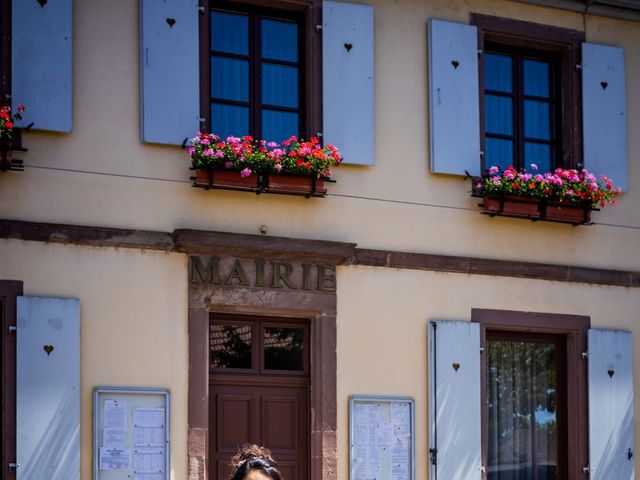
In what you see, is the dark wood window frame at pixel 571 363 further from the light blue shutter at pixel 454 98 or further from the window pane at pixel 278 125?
the window pane at pixel 278 125

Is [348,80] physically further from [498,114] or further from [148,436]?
[148,436]

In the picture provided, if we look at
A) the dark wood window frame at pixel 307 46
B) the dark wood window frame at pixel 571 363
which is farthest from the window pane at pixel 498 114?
the dark wood window frame at pixel 307 46

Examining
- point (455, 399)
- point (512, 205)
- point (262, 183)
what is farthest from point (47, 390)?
point (512, 205)

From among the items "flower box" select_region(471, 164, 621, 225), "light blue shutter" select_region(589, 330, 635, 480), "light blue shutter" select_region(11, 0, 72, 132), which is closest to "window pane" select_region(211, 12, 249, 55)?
"light blue shutter" select_region(11, 0, 72, 132)

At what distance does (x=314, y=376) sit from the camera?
39.1 ft

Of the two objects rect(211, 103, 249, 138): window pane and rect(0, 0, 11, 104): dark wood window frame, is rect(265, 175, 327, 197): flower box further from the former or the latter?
rect(0, 0, 11, 104): dark wood window frame

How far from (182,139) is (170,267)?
0.95 metres

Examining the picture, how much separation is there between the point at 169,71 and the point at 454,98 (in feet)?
8.29

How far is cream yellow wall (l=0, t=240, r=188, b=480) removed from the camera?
35.6 ft

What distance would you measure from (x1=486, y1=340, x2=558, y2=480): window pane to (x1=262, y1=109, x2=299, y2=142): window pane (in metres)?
2.48

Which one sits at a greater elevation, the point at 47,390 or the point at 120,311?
the point at 120,311

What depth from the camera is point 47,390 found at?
1067 centimetres

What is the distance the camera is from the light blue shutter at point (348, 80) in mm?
12156

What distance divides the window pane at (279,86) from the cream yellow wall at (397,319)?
1406 mm
